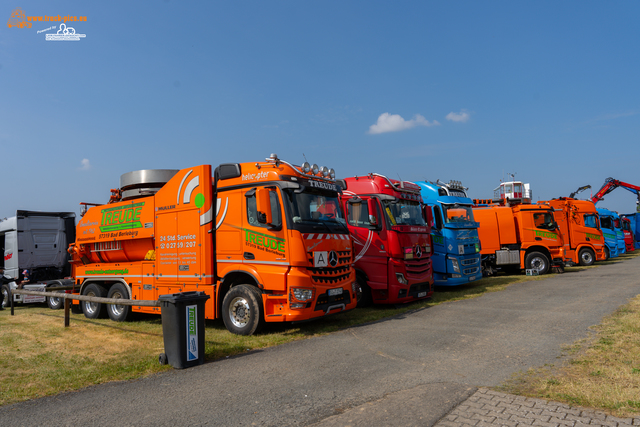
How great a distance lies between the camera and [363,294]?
10773 mm

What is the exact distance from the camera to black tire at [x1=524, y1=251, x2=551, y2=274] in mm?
18425

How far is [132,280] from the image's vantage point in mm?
10094

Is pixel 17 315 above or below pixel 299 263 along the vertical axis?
below

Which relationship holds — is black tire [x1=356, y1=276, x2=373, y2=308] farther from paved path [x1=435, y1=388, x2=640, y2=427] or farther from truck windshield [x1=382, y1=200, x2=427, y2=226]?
paved path [x1=435, y1=388, x2=640, y2=427]

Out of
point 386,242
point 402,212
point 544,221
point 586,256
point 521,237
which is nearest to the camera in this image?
point 386,242

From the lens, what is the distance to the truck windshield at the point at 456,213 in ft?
44.3

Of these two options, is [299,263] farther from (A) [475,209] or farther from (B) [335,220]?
(A) [475,209]

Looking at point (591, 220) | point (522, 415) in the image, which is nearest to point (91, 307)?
point (522, 415)

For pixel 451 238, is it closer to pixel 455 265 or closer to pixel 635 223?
pixel 455 265

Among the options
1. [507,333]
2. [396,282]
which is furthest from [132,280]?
[507,333]

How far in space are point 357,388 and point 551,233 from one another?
1643cm

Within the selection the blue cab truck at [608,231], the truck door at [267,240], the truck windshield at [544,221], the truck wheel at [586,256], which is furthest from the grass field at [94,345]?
the blue cab truck at [608,231]

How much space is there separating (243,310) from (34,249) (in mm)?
11347

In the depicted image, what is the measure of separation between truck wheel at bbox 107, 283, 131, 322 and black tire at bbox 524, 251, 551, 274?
52.2ft
